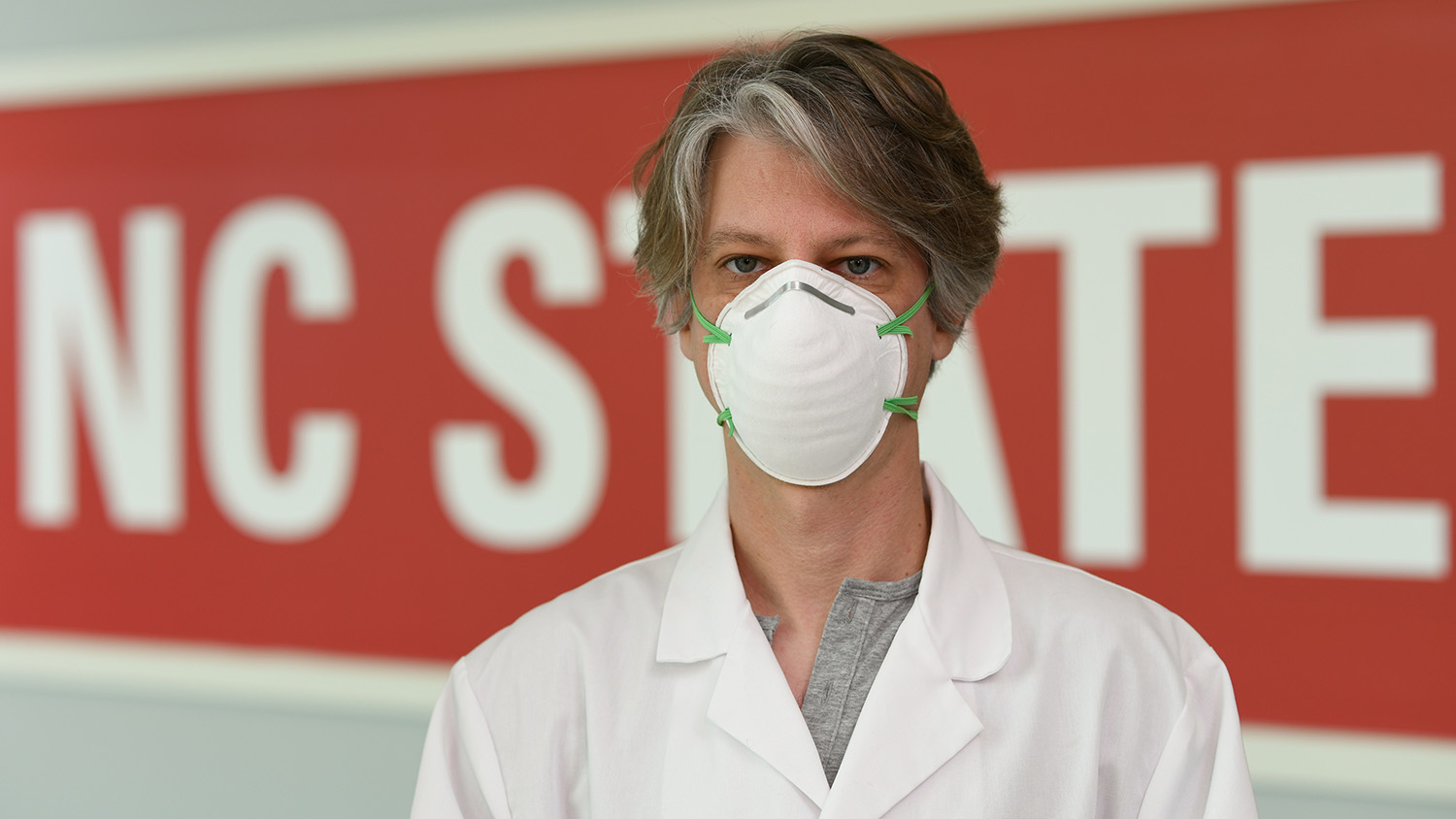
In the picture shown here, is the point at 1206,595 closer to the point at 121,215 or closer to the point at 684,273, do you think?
the point at 684,273

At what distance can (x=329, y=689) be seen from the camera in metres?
2.46

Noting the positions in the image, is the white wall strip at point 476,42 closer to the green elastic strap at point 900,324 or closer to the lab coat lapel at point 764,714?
the green elastic strap at point 900,324

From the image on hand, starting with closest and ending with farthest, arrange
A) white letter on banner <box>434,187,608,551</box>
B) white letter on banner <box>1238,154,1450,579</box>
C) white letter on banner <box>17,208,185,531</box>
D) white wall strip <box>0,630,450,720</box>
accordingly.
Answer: white letter on banner <box>1238,154,1450,579</box> < white letter on banner <box>434,187,608,551</box> < white wall strip <box>0,630,450,720</box> < white letter on banner <box>17,208,185,531</box>

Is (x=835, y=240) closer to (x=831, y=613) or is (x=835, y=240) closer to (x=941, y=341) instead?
(x=941, y=341)

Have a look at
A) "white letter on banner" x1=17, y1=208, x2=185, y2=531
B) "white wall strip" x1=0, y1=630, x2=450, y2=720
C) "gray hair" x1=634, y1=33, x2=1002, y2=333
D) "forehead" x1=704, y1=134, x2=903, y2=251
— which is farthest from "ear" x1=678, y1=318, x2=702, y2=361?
"white letter on banner" x1=17, y1=208, x2=185, y2=531

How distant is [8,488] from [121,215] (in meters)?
0.66

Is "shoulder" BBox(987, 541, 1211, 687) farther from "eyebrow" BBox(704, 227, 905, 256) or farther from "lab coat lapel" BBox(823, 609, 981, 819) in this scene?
"eyebrow" BBox(704, 227, 905, 256)

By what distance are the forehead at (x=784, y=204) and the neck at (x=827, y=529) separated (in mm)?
193

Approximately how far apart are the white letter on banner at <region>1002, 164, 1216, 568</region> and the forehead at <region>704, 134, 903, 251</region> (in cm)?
99

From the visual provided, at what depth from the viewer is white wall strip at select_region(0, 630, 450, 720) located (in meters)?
2.40

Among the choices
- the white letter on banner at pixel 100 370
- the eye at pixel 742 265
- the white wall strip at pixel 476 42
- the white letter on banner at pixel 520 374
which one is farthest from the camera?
the white letter on banner at pixel 100 370

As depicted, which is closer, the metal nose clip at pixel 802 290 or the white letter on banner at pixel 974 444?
the metal nose clip at pixel 802 290

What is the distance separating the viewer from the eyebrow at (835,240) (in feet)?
3.60

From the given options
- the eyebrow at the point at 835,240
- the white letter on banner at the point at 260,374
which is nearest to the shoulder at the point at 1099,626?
the eyebrow at the point at 835,240
